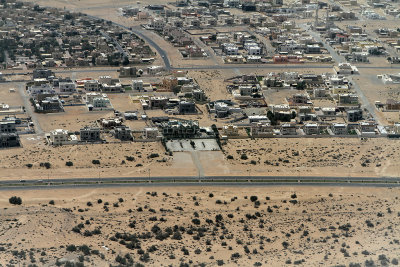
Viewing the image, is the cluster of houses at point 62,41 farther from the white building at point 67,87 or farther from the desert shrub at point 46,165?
the desert shrub at point 46,165

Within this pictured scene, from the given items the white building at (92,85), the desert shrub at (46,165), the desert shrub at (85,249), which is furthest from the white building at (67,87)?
the desert shrub at (85,249)

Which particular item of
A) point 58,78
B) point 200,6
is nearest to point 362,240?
point 58,78

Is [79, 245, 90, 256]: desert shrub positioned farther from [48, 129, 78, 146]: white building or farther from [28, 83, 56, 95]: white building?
[28, 83, 56, 95]: white building

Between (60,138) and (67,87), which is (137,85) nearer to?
(67,87)

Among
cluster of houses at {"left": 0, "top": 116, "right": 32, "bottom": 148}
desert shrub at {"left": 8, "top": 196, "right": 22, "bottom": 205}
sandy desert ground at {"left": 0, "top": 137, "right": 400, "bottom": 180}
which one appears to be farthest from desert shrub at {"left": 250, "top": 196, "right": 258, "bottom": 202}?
cluster of houses at {"left": 0, "top": 116, "right": 32, "bottom": 148}

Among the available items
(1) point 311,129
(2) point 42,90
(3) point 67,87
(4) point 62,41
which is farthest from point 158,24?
(1) point 311,129
